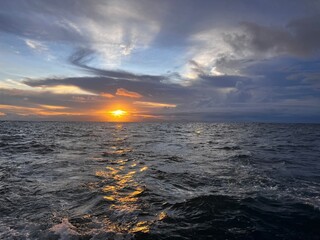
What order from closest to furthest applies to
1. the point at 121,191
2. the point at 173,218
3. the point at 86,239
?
the point at 86,239, the point at 173,218, the point at 121,191

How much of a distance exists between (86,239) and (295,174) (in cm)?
1305

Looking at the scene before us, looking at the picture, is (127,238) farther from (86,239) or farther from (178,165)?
(178,165)

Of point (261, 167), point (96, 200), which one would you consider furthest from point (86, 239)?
point (261, 167)

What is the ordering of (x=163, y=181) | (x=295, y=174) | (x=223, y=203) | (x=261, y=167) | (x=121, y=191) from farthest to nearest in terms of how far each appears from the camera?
(x=261, y=167) → (x=295, y=174) → (x=163, y=181) → (x=121, y=191) → (x=223, y=203)

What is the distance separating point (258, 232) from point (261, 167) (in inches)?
428

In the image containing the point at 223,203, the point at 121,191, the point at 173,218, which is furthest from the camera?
the point at 121,191

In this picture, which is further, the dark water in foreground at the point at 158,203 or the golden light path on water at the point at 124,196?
Answer: the golden light path on water at the point at 124,196

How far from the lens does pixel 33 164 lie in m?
18.0

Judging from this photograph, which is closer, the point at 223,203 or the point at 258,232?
the point at 258,232

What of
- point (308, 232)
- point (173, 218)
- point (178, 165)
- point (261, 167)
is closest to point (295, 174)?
point (261, 167)

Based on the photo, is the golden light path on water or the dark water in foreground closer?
the dark water in foreground

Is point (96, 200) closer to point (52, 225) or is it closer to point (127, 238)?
point (52, 225)

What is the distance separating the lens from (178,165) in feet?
60.6

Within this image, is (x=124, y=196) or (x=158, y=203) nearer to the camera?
(x=158, y=203)
